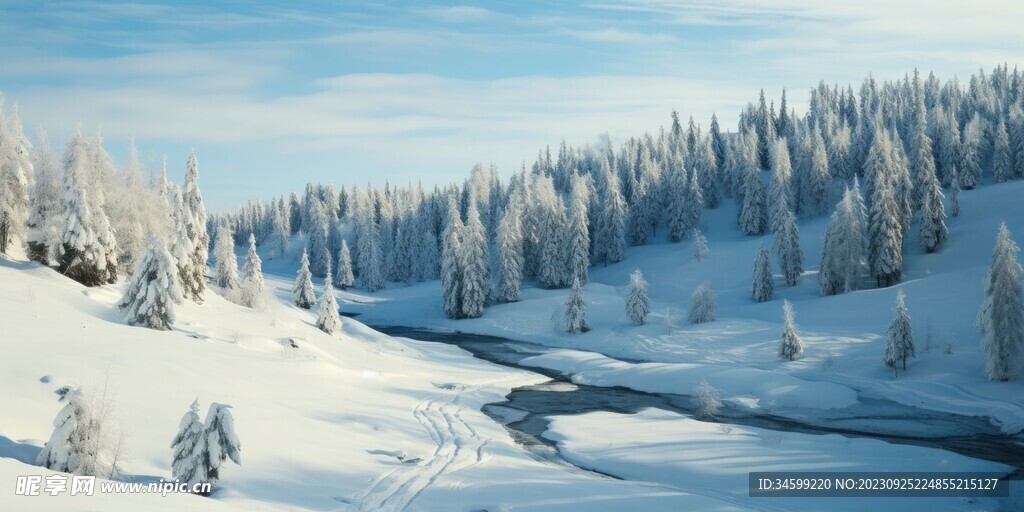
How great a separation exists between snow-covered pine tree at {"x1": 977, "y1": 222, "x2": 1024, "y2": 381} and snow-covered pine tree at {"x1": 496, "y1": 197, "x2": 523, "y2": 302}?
5009 centimetres

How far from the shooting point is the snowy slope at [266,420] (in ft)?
49.2

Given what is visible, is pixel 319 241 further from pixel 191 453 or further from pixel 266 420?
pixel 191 453

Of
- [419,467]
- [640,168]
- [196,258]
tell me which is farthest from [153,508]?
[640,168]

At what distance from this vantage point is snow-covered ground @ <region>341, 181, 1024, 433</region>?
119 ft

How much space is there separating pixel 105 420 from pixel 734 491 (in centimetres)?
1661

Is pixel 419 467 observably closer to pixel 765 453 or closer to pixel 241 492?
pixel 241 492

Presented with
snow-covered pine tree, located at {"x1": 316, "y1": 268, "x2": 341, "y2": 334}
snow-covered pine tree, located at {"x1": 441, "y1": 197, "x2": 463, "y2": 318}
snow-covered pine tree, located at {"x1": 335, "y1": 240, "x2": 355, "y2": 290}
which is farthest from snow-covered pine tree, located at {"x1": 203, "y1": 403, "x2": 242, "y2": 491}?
snow-covered pine tree, located at {"x1": 335, "y1": 240, "x2": 355, "y2": 290}

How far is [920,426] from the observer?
99.1 ft

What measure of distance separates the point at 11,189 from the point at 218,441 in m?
32.0

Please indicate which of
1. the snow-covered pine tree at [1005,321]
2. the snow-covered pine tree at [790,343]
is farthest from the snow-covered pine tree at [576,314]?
the snow-covered pine tree at [1005,321]

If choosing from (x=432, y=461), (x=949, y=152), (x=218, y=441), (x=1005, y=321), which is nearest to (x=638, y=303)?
(x=1005, y=321)

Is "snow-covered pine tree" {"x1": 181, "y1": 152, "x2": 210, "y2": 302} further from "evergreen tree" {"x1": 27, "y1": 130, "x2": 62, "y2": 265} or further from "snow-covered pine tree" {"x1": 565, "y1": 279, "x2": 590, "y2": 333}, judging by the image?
"snow-covered pine tree" {"x1": 565, "y1": 279, "x2": 590, "y2": 333}

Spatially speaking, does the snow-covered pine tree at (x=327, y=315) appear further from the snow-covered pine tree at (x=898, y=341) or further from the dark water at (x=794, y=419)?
the snow-covered pine tree at (x=898, y=341)

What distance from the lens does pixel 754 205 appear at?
94.1m
